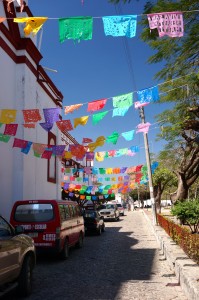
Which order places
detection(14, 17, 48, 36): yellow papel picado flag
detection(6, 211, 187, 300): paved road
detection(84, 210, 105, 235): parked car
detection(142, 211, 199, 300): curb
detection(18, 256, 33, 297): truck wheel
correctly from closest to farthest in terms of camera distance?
detection(142, 211, 199, 300): curb
detection(18, 256, 33, 297): truck wheel
detection(6, 211, 187, 300): paved road
detection(14, 17, 48, 36): yellow papel picado flag
detection(84, 210, 105, 235): parked car

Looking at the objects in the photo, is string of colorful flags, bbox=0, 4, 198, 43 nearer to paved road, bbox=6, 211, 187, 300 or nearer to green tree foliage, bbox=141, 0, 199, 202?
green tree foliage, bbox=141, 0, 199, 202

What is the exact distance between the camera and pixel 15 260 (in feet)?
20.8

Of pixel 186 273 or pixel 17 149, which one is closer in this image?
pixel 186 273

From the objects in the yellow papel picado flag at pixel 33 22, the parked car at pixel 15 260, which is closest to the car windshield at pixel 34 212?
the parked car at pixel 15 260

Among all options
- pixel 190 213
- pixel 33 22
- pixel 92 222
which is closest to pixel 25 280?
pixel 33 22

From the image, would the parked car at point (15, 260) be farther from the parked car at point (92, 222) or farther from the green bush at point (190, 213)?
the parked car at point (92, 222)

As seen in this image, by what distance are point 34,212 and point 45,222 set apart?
57 cm

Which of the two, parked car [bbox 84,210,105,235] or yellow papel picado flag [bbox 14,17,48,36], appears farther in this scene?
parked car [bbox 84,210,105,235]

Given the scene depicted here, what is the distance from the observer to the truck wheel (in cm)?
672

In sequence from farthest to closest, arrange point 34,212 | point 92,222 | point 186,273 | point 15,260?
point 92,222, point 34,212, point 186,273, point 15,260

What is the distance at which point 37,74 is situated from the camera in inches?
771

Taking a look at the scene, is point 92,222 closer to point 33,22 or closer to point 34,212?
point 34,212

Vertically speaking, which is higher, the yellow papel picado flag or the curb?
the yellow papel picado flag

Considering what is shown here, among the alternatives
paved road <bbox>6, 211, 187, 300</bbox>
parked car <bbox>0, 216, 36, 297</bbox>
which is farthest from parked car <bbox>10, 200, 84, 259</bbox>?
parked car <bbox>0, 216, 36, 297</bbox>
